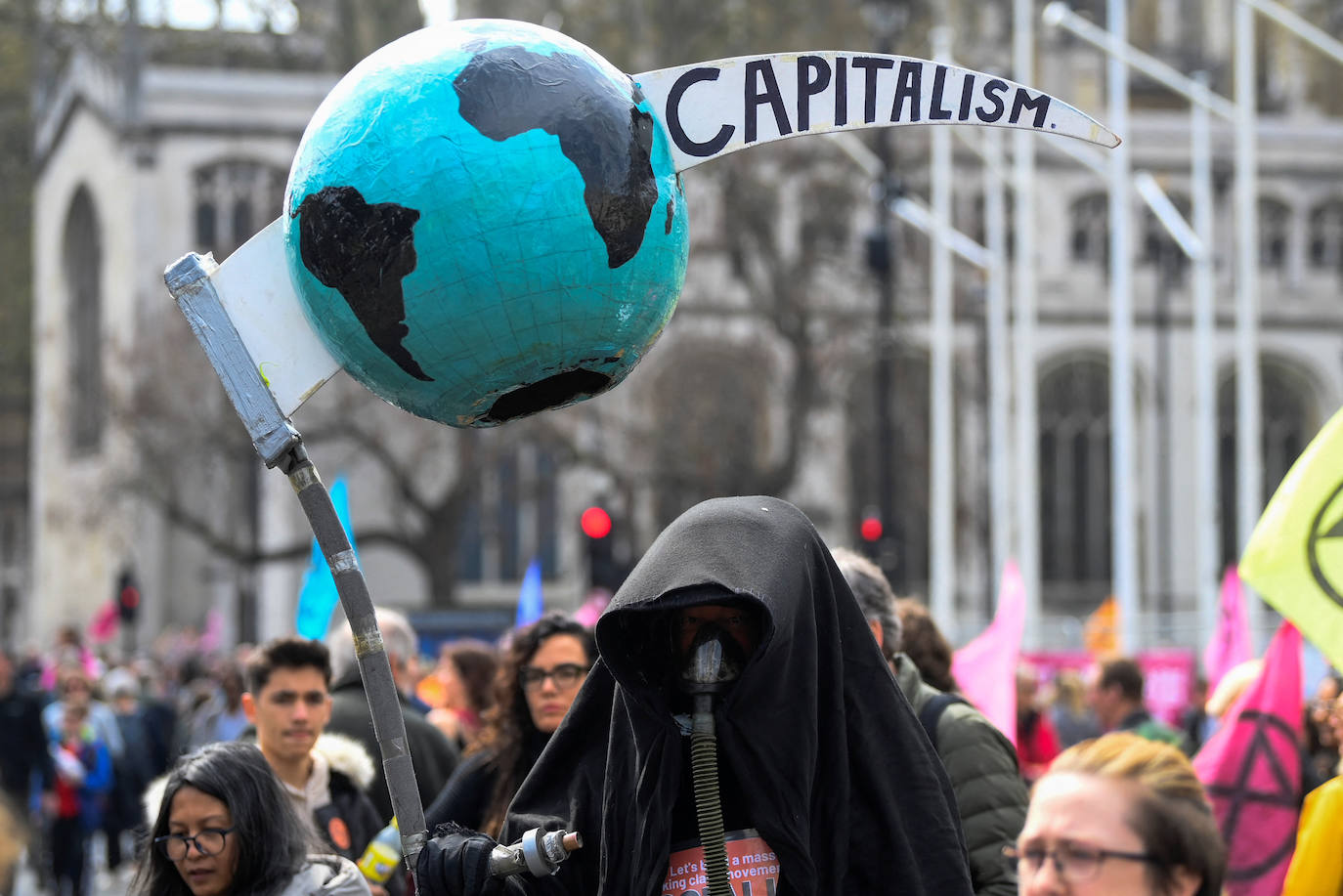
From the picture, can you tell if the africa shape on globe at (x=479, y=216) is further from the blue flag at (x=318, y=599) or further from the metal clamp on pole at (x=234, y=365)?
the blue flag at (x=318, y=599)

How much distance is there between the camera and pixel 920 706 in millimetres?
4746

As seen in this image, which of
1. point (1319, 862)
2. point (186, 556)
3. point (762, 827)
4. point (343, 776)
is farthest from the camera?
point (186, 556)

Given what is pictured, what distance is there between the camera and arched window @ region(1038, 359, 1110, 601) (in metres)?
44.8

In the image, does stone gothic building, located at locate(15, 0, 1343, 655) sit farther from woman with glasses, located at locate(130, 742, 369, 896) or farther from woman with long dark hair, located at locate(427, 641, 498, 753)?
woman with glasses, located at locate(130, 742, 369, 896)

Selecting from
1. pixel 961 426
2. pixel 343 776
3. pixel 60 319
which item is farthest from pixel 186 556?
pixel 343 776

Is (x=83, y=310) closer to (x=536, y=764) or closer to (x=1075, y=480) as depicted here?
(x=1075, y=480)

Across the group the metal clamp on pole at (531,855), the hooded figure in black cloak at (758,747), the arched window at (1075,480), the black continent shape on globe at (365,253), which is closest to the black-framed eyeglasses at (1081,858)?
the hooded figure in black cloak at (758,747)

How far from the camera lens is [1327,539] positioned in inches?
212

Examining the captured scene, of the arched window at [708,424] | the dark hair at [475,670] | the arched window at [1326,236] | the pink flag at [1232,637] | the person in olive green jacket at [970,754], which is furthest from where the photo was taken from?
the arched window at [1326,236]

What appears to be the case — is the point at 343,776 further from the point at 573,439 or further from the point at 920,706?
the point at 573,439

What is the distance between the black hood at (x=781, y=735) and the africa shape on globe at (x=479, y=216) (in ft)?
1.22

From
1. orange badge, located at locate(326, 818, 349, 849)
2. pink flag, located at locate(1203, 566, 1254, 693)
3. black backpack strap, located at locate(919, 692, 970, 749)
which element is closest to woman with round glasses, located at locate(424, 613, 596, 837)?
orange badge, located at locate(326, 818, 349, 849)

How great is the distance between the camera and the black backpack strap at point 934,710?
468 centimetres

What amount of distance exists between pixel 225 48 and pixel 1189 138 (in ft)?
73.7
